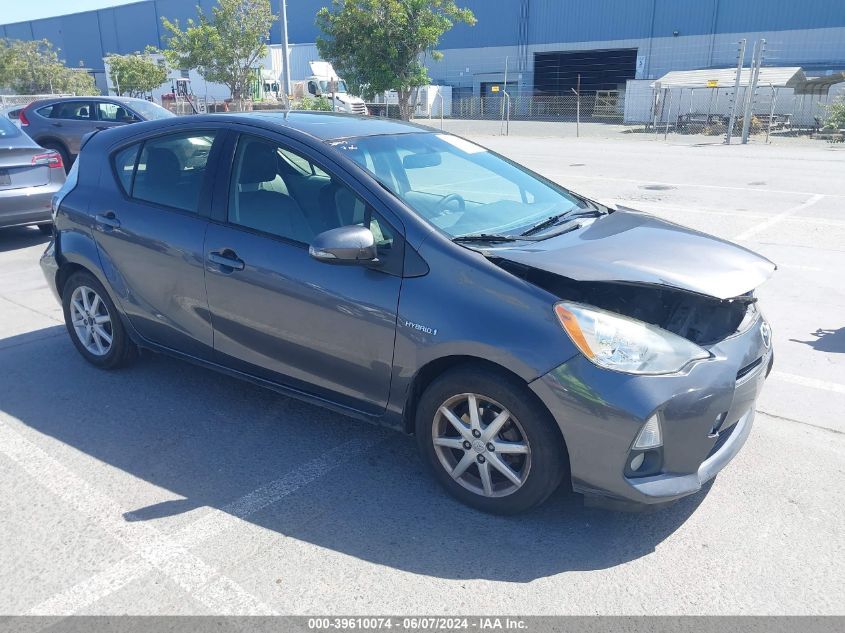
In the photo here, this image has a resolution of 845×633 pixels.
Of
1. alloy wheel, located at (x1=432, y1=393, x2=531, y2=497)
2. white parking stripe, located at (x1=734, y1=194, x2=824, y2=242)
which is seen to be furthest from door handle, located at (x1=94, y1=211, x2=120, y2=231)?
white parking stripe, located at (x1=734, y1=194, x2=824, y2=242)

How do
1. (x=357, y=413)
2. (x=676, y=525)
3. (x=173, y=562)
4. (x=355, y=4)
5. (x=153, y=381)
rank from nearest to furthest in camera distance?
1. (x=173, y=562)
2. (x=676, y=525)
3. (x=357, y=413)
4. (x=153, y=381)
5. (x=355, y=4)

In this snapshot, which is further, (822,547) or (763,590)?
(822,547)

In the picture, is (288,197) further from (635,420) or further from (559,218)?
(635,420)

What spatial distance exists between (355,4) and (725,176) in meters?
14.8

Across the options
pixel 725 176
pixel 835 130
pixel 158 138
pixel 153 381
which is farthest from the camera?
pixel 835 130

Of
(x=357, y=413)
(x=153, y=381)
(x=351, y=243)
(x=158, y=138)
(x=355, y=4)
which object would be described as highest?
(x=355, y=4)

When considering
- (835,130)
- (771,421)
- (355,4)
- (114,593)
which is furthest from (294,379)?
(835,130)

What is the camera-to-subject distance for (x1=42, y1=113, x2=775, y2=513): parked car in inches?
111

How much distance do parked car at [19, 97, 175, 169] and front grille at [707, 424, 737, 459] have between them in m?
13.1

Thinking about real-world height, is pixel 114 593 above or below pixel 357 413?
below

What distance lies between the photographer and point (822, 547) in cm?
293

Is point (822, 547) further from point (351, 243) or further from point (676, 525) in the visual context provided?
point (351, 243)

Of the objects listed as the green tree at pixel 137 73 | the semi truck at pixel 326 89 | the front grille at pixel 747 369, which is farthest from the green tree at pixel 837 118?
the green tree at pixel 137 73

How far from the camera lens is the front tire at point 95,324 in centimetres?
463
